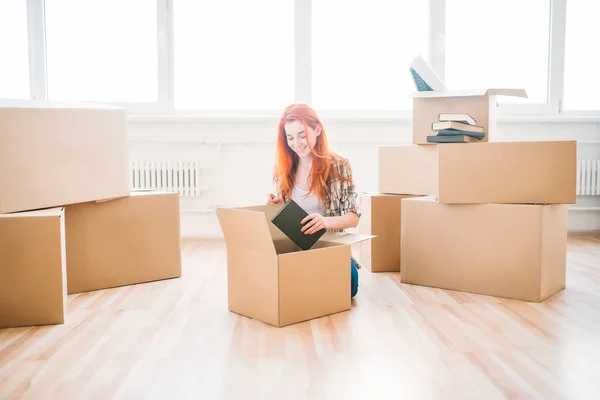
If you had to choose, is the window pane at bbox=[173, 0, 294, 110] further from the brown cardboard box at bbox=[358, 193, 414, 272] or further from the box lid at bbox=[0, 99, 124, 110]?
the box lid at bbox=[0, 99, 124, 110]

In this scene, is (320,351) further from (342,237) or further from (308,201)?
(308,201)

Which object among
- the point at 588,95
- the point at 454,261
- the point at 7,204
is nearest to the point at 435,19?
the point at 588,95

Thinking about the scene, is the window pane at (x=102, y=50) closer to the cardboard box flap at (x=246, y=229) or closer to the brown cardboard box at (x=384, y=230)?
the brown cardboard box at (x=384, y=230)

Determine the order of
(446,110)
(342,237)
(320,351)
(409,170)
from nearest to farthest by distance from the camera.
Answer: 1. (320,351)
2. (342,237)
3. (446,110)
4. (409,170)

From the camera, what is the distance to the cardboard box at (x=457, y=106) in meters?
2.43

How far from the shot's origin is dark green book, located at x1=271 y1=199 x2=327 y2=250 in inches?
70.5

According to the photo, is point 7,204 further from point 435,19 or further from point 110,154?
point 435,19

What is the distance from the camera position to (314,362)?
4.90 feet

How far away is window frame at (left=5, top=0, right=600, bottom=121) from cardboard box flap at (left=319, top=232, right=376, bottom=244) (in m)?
1.70

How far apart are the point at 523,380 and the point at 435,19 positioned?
9.33ft

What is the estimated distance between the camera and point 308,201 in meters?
2.16

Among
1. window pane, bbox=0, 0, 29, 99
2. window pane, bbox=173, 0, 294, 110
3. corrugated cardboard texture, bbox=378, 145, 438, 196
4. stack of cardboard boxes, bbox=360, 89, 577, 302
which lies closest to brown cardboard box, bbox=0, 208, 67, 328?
stack of cardboard boxes, bbox=360, 89, 577, 302

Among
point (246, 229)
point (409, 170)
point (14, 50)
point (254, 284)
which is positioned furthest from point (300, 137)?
point (14, 50)

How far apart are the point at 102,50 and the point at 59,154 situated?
187 centimetres
